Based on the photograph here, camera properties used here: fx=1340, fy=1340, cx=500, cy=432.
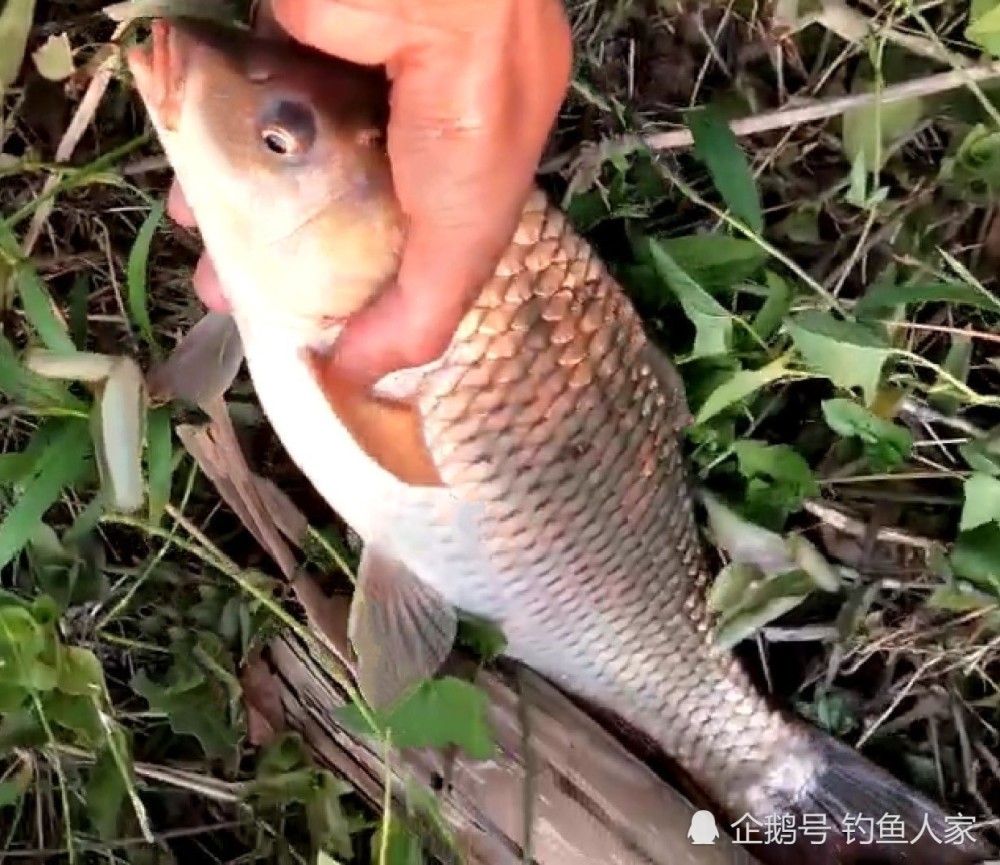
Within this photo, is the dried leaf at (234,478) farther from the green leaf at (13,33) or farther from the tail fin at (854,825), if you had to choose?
the tail fin at (854,825)

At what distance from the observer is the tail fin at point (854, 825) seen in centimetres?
154

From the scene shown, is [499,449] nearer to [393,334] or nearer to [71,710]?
[393,334]

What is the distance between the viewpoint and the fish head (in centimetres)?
102

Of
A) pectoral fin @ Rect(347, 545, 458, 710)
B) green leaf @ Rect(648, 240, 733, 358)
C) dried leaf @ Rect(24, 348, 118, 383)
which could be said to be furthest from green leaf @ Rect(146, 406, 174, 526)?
green leaf @ Rect(648, 240, 733, 358)

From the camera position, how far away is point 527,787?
1.43 meters

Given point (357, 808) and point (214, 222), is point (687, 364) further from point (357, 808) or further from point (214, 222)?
point (357, 808)

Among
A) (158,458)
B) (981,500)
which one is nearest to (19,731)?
(158,458)

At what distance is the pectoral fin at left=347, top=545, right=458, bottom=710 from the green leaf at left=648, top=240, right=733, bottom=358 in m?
0.38

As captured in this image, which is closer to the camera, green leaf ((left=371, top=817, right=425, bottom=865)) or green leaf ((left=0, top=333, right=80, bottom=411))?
green leaf ((left=0, top=333, right=80, bottom=411))

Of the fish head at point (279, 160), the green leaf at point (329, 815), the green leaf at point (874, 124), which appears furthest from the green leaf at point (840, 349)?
the green leaf at point (329, 815)

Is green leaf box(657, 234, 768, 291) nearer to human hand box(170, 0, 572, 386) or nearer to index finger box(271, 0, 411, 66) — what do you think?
human hand box(170, 0, 572, 386)

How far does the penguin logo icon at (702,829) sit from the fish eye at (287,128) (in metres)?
0.86

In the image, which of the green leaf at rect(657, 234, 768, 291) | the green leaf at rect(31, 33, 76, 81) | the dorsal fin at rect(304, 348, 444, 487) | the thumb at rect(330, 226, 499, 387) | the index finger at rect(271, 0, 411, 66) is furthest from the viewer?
the green leaf at rect(657, 234, 768, 291)

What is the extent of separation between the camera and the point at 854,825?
5.21ft
